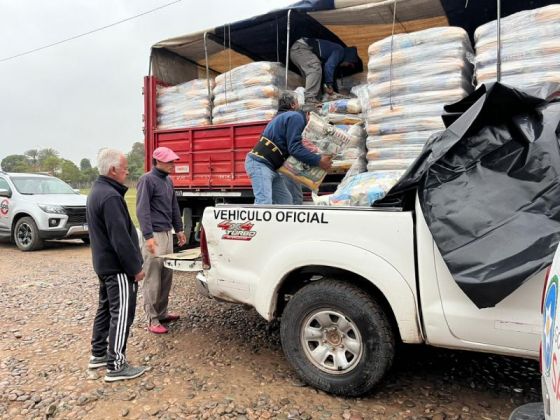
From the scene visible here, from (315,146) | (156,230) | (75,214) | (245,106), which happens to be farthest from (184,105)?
(75,214)

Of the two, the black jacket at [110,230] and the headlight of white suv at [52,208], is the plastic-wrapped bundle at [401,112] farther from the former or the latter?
the headlight of white suv at [52,208]

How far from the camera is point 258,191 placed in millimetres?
4266

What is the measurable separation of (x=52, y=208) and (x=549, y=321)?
9.08 metres

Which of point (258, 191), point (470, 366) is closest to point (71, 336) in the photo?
point (258, 191)

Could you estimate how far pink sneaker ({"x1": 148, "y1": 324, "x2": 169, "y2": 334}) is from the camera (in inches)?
155

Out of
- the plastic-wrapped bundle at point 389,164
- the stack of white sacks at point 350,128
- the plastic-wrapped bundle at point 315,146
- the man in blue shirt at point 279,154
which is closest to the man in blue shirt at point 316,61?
the stack of white sacks at point 350,128

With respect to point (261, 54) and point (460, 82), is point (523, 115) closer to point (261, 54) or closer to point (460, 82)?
point (460, 82)

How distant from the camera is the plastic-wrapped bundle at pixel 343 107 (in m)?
5.27

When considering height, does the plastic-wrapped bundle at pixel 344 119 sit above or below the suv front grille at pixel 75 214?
above

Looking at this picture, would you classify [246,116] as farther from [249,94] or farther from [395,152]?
[395,152]

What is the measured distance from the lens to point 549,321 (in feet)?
4.57

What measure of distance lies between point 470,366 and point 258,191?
232 centimetres

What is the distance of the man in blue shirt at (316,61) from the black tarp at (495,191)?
3.70 metres

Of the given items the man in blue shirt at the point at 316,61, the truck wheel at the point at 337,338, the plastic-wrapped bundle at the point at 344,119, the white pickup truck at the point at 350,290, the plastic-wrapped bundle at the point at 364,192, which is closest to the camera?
the white pickup truck at the point at 350,290
